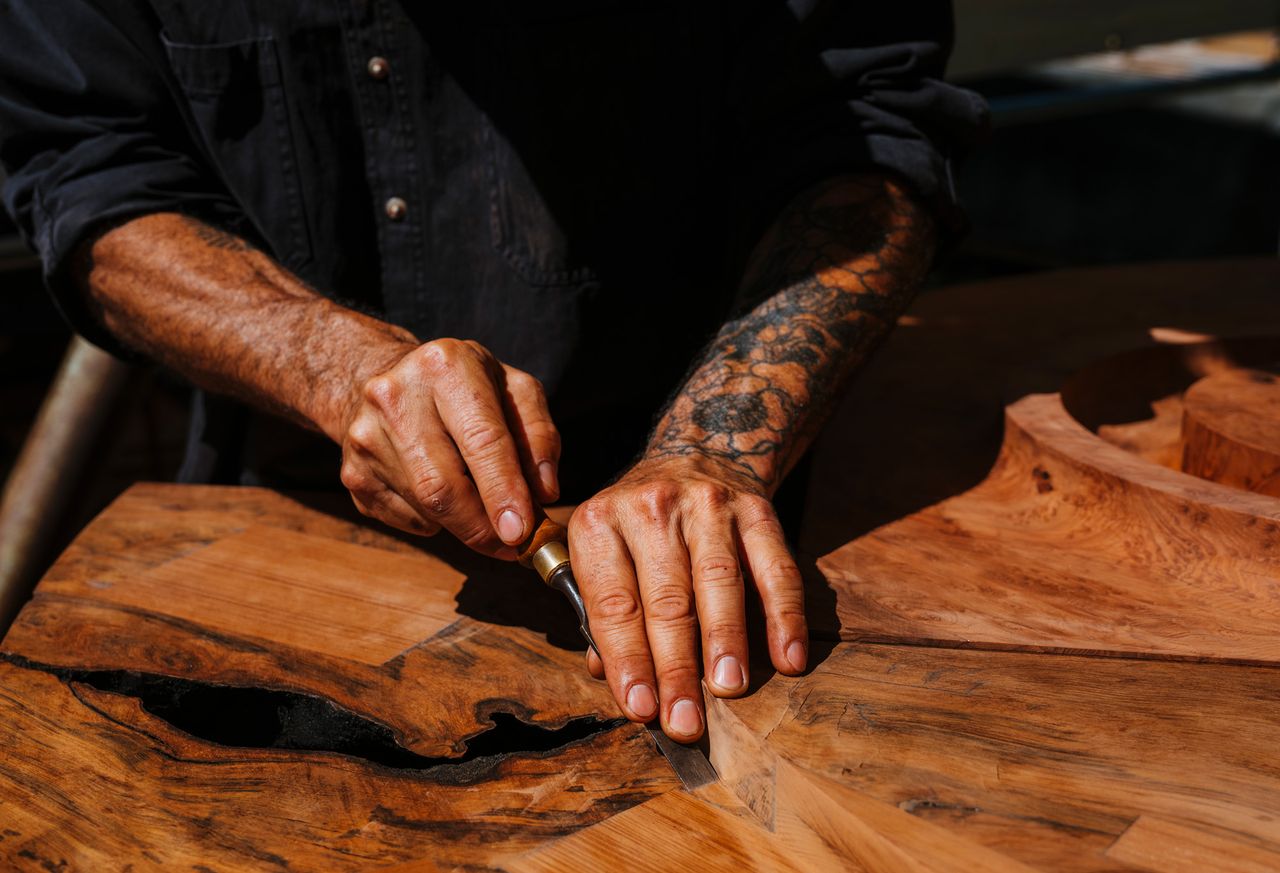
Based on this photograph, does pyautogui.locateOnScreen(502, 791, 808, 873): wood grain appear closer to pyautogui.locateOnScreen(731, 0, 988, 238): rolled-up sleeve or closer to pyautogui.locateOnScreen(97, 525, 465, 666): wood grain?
pyautogui.locateOnScreen(97, 525, 465, 666): wood grain

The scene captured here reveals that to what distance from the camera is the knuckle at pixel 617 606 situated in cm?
104

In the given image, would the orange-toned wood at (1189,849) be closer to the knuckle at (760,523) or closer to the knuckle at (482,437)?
the knuckle at (760,523)

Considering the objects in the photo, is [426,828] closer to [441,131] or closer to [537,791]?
[537,791]

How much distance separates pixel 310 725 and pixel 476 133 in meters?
0.94

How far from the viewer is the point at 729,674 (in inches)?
39.3

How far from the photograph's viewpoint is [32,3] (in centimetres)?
160

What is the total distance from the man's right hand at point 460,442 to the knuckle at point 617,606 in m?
0.12

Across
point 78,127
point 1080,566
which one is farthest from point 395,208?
point 1080,566

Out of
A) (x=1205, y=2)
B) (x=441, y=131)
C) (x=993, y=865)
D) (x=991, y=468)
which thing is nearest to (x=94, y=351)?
(x=441, y=131)

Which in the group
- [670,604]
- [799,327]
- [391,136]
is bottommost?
[670,604]

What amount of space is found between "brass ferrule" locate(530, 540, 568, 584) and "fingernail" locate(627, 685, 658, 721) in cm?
15

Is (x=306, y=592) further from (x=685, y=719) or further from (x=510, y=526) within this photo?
(x=685, y=719)

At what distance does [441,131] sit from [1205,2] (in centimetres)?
300

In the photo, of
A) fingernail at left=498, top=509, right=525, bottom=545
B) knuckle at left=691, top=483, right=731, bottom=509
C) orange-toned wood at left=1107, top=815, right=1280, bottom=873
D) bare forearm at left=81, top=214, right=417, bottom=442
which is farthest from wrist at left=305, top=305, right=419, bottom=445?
orange-toned wood at left=1107, top=815, right=1280, bottom=873
